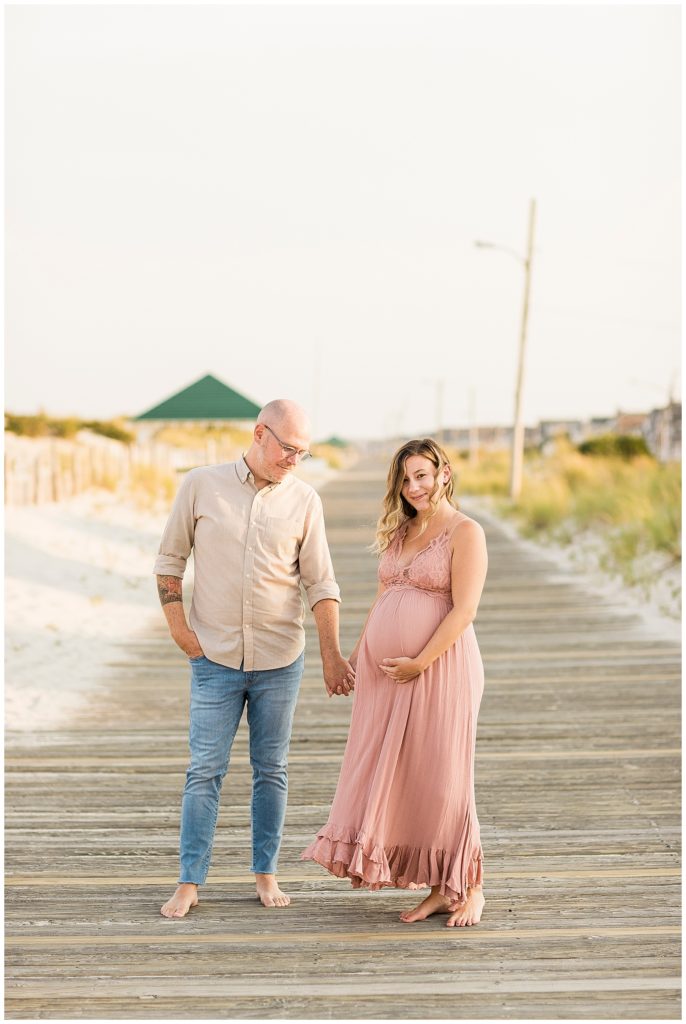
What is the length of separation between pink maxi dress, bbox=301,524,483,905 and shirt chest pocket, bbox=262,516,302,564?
0.39 m

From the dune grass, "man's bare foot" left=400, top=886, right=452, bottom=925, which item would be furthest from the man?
the dune grass

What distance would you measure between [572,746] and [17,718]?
3388 millimetres

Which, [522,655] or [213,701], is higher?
[213,701]

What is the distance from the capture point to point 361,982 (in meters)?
3.73

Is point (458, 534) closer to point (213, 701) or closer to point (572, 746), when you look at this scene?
point (213, 701)


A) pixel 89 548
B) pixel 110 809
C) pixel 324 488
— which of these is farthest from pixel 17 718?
pixel 324 488

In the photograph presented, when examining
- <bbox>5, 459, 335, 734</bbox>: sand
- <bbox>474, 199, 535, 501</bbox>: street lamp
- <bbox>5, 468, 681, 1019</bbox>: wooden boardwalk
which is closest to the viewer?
<bbox>5, 468, 681, 1019</bbox>: wooden boardwalk

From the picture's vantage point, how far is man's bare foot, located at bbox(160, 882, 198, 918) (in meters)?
4.28

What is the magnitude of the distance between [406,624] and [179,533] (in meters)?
0.86

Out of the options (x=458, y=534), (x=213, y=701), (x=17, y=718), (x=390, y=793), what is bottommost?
(x=17, y=718)

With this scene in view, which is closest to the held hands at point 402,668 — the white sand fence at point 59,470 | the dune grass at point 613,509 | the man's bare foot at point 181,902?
the man's bare foot at point 181,902

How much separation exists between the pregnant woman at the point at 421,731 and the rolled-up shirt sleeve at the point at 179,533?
2.28ft

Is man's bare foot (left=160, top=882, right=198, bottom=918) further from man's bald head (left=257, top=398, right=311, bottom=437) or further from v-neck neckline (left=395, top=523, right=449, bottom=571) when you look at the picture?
man's bald head (left=257, top=398, right=311, bottom=437)

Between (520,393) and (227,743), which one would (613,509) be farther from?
(227,743)
